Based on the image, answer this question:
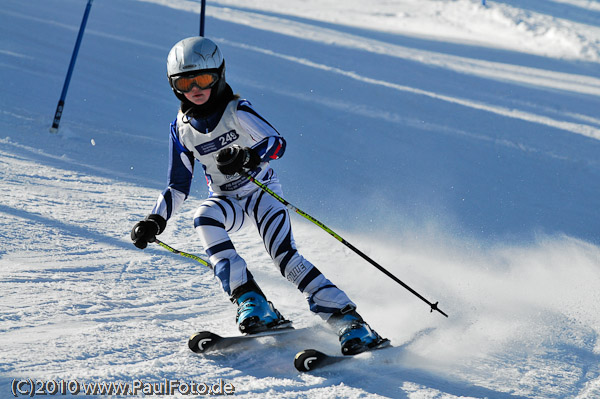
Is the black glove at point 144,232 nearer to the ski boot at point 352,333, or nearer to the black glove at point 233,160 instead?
the black glove at point 233,160

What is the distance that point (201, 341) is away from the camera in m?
3.12

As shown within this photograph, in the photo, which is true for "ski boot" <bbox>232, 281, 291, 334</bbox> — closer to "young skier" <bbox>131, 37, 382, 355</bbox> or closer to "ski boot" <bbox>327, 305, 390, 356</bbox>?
"young skier" <bbox>131, 37, 382, 355</bbox>

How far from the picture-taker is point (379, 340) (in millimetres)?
3266

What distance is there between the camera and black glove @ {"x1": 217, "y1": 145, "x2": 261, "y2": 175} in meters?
3.21

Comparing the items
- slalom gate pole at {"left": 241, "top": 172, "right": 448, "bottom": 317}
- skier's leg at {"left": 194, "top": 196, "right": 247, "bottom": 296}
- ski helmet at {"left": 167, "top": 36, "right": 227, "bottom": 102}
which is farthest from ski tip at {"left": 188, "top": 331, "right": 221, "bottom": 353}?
ski helmet at {"left": 167, "top": 36, "right": 227, "bottom": 102}

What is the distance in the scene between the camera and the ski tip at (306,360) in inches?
117

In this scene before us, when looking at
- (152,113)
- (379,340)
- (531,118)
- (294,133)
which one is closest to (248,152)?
(379,340)

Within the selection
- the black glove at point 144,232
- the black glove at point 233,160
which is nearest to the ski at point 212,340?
the black glove at point 144,232

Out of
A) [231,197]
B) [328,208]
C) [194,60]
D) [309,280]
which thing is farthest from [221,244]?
[328,208]

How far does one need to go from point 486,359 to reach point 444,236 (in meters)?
2.12

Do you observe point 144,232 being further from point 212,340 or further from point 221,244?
point 212,340

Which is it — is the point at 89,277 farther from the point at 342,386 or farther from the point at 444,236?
the point at 444,236

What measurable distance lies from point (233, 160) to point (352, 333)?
40.4 inches

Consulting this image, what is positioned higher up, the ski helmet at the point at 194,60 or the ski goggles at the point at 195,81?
the ski helmet at the point at 194,60
